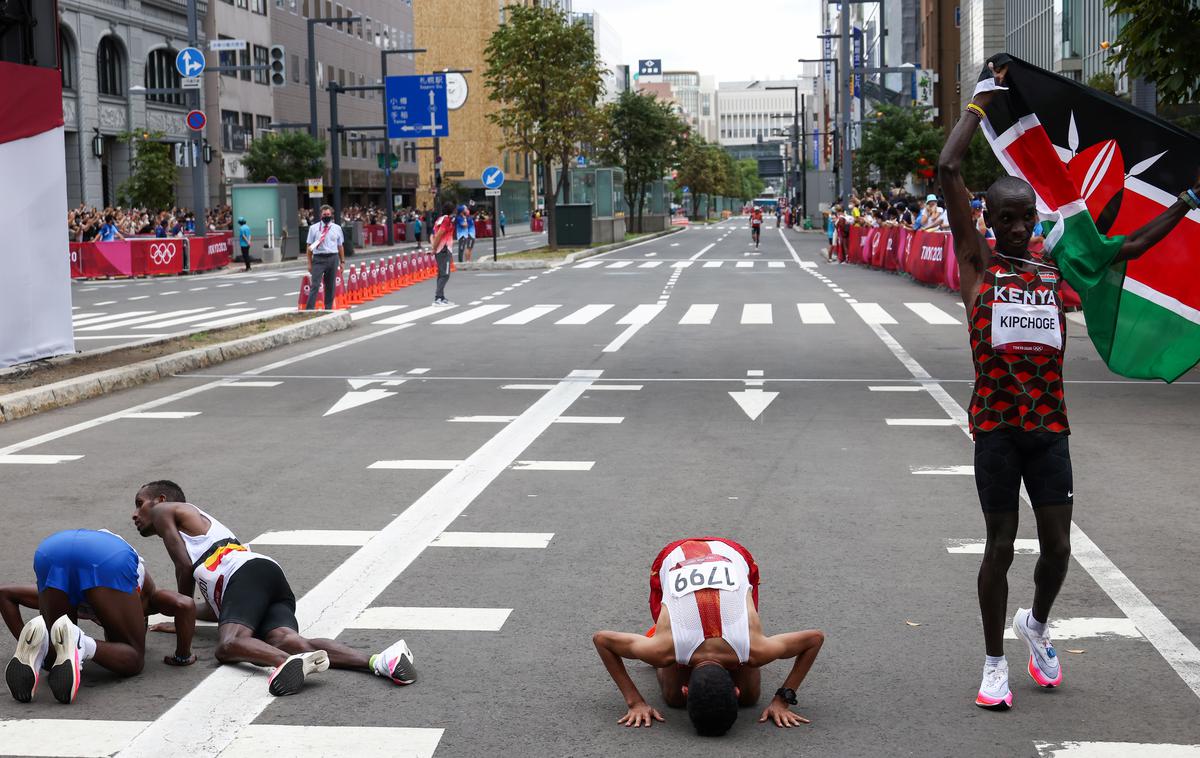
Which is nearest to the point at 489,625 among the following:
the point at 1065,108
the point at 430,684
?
the point at 430,684

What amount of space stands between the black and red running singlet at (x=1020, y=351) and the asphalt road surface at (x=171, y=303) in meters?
16.1

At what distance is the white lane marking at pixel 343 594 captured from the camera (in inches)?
194

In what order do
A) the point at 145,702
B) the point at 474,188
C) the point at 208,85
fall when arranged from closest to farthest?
the point at 145,702 → the point at 208,85 → the point at 474,188

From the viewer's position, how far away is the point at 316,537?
795cm

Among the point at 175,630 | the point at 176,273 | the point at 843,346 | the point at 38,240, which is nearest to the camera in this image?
the point at 175,630

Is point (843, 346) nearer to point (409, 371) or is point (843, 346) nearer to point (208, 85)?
point (409, 371)

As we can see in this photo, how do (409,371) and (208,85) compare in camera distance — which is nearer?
(409,371)

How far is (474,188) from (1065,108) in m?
105

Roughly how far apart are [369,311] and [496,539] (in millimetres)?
19520

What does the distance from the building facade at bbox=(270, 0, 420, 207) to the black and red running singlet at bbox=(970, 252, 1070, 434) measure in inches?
2744

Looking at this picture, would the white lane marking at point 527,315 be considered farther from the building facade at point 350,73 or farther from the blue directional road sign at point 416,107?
the building facade at point 350,73

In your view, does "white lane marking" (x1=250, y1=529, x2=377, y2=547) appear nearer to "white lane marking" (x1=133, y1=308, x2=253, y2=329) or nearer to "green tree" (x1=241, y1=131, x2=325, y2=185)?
"white lane marking" (x1=133, y1=308, x2=253, y2=329)

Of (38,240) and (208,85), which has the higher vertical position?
(208,85)

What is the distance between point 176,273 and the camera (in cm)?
4366
